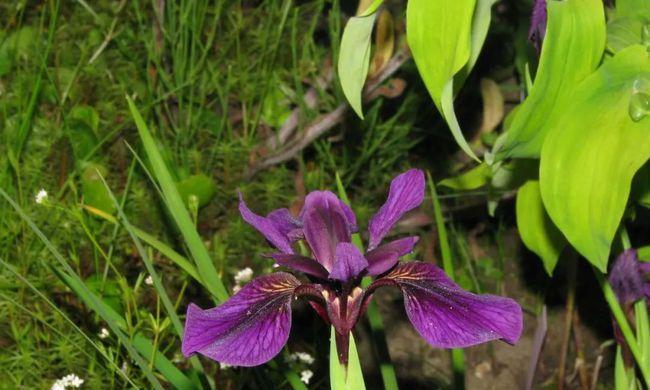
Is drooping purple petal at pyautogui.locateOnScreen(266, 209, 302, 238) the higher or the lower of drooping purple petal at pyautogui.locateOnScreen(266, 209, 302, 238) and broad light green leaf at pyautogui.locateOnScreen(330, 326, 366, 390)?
the higher

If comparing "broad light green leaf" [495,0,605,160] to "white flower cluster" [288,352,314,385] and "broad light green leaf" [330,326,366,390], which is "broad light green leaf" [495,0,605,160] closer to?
"broad light green leaf" [330,326,366,390]

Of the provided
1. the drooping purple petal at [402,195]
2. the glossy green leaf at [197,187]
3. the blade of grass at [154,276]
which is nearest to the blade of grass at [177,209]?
the blade of grass at [154,276]

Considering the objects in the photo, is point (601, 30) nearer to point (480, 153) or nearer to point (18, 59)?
point (480, 153)

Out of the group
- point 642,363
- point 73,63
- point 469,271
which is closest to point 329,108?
point 469,271

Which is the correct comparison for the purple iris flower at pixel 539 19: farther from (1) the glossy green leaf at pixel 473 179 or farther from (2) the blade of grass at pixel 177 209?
(2) the blade of grass at pixel 177 209

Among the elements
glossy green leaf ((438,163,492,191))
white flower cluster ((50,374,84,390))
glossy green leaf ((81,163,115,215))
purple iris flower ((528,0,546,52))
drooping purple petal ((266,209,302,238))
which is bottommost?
white flower cluster ((50,374,84,390))

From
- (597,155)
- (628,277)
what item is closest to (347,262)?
(597,155)

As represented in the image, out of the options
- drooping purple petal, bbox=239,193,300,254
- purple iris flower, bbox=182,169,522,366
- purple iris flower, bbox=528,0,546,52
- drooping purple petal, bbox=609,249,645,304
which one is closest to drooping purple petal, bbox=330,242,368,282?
purple iris flower, bbox=182,169,522,366
